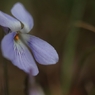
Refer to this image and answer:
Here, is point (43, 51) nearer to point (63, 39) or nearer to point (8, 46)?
point (8, 46)

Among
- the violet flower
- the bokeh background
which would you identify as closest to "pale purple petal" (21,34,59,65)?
the violet flower

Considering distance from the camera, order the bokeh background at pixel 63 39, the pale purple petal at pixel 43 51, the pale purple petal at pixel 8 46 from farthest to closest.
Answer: the bokeh background at pixel 63 39, the pale purple petal at pixel 43 51, the pale purple petal at pixel 8 46

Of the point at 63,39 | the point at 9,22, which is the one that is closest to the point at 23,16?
the point at 9,22

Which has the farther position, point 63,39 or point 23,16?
point 63,39

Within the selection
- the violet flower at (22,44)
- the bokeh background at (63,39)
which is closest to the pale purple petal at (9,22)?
the violet flower at (22,44)

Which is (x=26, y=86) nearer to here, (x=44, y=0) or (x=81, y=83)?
(x=81, y=83)

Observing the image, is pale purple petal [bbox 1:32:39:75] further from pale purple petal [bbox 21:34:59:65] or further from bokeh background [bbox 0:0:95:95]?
bokeh background [bbox 0:0:95:95]

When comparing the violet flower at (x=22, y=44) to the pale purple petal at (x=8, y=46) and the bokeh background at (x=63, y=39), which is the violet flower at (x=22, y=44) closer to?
the pale purple petal at (x=8, y=46)
